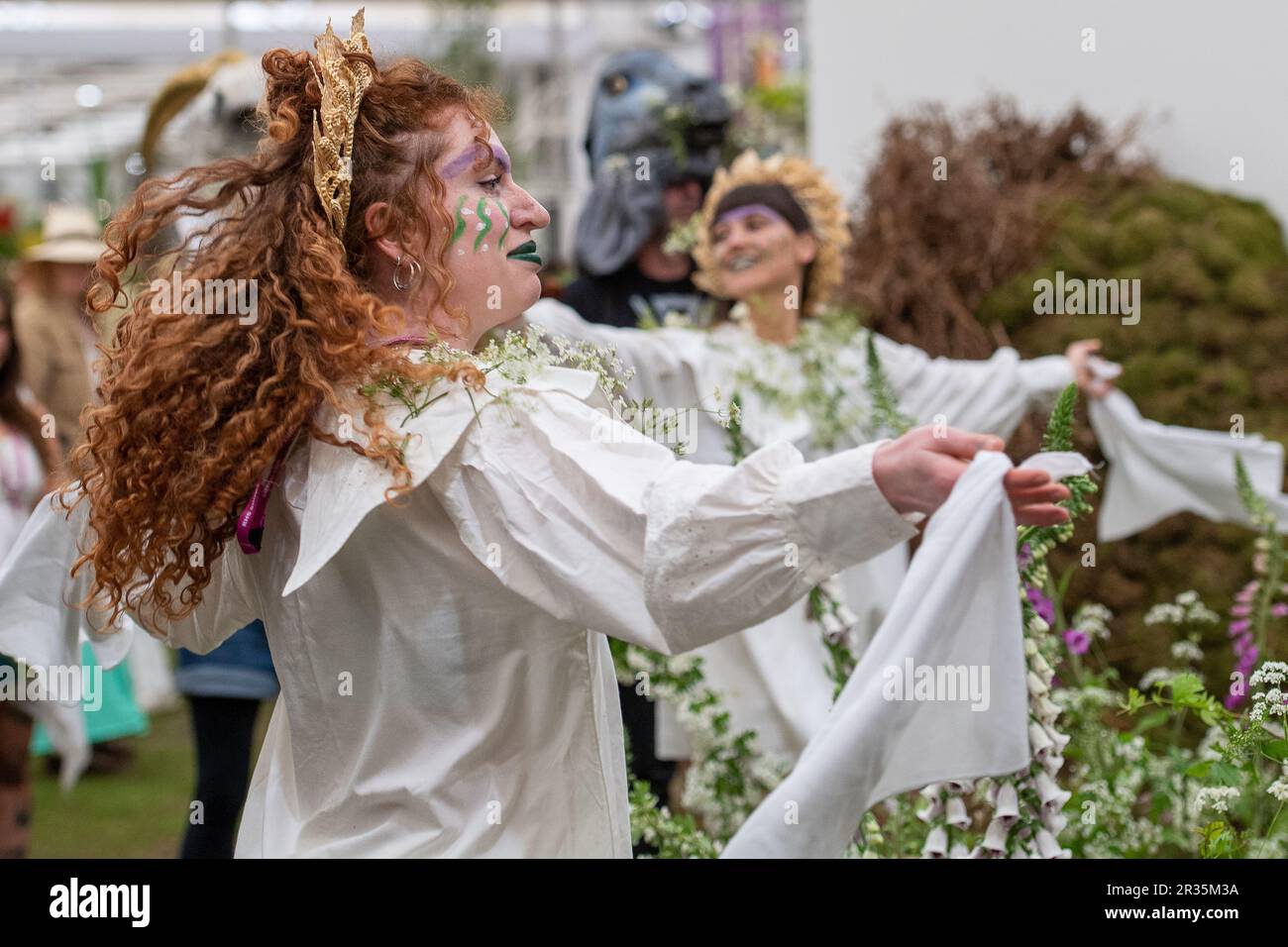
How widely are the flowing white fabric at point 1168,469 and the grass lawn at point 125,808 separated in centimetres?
298

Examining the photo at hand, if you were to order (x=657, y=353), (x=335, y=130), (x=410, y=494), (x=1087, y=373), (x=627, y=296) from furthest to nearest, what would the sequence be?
(x=627, y=296) → (x=1087, y=373) → (x=657, y=353) → (x=335, y=130) → (x=410, y=494)

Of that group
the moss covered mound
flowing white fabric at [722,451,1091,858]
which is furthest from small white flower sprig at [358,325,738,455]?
the moss covered mound

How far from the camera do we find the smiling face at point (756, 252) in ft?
14.8

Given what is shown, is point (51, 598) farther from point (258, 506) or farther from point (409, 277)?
point (409, 277)

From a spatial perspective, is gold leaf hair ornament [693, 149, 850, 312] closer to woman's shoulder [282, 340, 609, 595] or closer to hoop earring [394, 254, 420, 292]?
hoop earring [394, 254, 420, 292]

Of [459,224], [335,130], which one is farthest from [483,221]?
[335,130]

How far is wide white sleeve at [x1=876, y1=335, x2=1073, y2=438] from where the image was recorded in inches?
172

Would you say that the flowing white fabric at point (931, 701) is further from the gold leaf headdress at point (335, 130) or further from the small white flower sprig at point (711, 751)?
the small white flower sprig at point (711, 751)

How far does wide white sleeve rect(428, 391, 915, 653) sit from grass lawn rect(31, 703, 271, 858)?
3674 millimetres

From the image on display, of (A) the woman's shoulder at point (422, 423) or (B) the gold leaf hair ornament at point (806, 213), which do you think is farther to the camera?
(B) the gold leaf hair ornament at point (806, 213)

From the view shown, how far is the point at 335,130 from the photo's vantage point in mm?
2129

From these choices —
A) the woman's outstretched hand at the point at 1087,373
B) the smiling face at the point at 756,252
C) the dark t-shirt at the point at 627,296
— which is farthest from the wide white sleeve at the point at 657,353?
the woman's outstretched hand at the point at 1087,373

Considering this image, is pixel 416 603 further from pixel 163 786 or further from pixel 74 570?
pixel 163 786

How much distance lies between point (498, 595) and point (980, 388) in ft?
8.53
